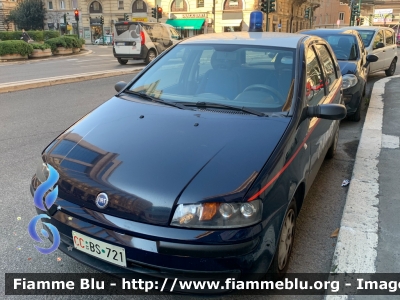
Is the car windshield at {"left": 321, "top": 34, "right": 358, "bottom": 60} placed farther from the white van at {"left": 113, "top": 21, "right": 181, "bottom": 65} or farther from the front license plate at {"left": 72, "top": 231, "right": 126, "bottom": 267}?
the white van at {"left": 113, "top": 21, "right": 181, "bottom": 65}

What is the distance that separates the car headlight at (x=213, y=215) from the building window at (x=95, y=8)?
59604mm

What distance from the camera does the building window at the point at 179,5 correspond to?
168 ft

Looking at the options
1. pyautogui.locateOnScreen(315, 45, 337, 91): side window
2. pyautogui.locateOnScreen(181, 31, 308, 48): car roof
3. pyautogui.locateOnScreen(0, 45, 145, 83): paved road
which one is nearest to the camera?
pyautogui.locateOnScreen(181, 31, 308, 48): car roof

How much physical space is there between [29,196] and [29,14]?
64.2m

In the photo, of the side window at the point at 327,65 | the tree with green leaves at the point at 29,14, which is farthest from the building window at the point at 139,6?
the side window at the point at 327,65

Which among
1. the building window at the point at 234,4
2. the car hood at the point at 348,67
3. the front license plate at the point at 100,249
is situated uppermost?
the building window at the point at 234,4

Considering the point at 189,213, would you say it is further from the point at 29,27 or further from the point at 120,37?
the point at 29,27

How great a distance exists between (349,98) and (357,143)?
113 centimetres

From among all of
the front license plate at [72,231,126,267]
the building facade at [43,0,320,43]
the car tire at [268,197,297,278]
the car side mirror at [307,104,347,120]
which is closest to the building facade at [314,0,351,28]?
the building facade at [43,0,320,43]

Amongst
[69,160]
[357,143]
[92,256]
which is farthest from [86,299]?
[357,143]

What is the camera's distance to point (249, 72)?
3.53 metres

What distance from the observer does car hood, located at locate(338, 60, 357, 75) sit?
23.3 ft

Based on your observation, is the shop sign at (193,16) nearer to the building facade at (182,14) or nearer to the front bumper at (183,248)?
the building facade at (182,14)

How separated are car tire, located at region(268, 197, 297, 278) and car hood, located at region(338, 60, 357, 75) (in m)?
5.00
